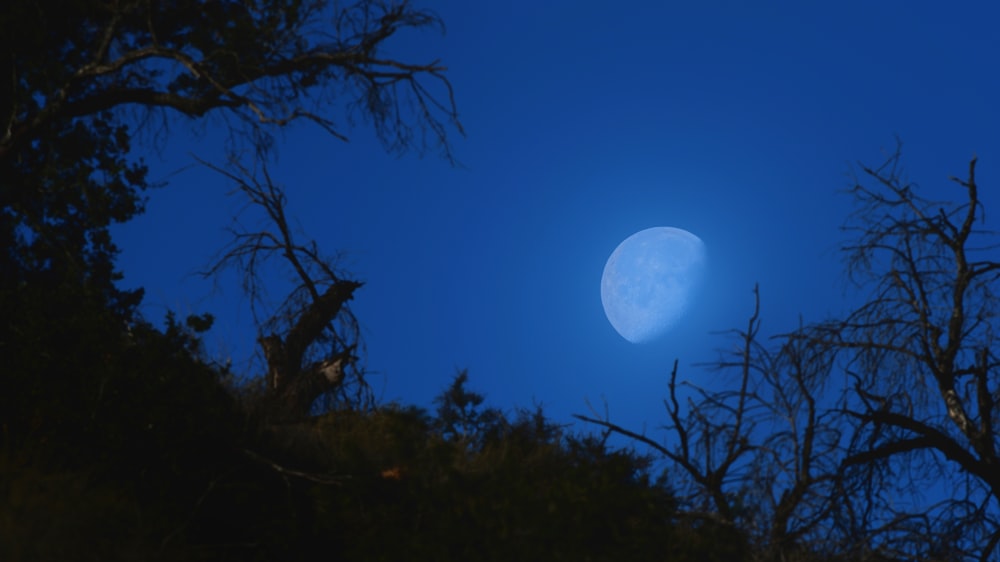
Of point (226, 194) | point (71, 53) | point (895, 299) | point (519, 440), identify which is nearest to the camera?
point (895, 299)

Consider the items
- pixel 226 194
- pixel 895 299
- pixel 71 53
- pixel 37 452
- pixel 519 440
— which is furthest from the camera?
pixel 71 53

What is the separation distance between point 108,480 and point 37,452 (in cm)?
64

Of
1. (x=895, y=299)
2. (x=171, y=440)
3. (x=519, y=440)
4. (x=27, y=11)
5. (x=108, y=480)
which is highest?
(x=27, y=11)

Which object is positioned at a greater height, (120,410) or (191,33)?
(191,33)

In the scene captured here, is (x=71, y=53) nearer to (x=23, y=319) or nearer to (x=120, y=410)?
(x=23, y=319)

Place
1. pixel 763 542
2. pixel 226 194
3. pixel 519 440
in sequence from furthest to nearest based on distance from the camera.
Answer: pixel 226 194 → pixel 519 440 → pixel 763 542

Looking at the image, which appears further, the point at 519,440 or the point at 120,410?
the point at 519,440

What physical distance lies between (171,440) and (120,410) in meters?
0.52

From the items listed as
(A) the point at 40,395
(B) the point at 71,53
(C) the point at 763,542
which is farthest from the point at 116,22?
(C) the point at 763,542

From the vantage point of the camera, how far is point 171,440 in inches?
341

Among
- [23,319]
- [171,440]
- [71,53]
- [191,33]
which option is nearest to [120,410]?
[171,440]

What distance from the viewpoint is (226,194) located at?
13.7 meters

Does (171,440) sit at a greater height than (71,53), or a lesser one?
lesser

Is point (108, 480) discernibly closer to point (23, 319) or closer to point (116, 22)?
point (23, 319)
